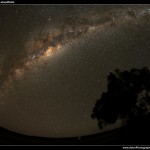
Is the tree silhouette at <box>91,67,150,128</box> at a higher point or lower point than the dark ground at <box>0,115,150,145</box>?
higher

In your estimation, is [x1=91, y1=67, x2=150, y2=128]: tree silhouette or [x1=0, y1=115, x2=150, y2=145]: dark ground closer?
[x1=0, y1=115, x2=150, y2=145]: dark ground

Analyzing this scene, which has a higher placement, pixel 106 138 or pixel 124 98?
pixel 124 98

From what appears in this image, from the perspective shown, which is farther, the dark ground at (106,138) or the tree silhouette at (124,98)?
the tree silhouette at (124,98)

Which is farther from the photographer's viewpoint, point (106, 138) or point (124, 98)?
point (124, 98)

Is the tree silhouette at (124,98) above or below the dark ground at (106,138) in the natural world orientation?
above
